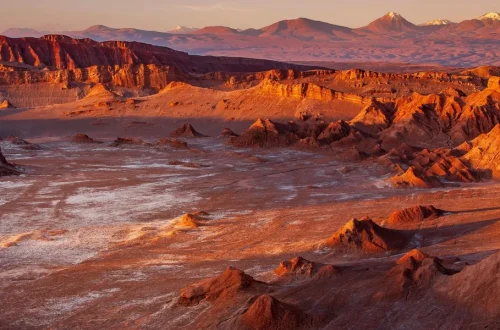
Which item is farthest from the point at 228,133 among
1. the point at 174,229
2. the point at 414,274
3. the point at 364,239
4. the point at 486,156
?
the point at 414,274

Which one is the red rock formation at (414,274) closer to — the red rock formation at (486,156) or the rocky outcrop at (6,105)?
the red rock formation at (486,156)

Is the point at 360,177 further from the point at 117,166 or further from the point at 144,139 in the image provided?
the point at 144,139

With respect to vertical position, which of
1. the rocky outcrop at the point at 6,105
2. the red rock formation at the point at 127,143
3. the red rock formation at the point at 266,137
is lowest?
the red rock formation at the point at 127,143

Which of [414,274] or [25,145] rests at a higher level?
[414,274]

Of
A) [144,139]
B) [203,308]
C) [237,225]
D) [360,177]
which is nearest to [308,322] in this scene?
[203,308]

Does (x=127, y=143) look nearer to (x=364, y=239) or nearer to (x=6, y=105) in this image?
(x=6, y=105)

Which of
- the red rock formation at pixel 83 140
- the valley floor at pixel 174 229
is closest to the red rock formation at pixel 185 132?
the red rock formation at pixel 83 140

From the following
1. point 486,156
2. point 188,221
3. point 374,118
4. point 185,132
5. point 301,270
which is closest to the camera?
point 301,270

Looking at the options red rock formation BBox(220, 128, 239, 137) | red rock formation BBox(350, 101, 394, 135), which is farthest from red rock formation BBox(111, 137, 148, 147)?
red rock formation BBox(350, 101, 394, 135)
